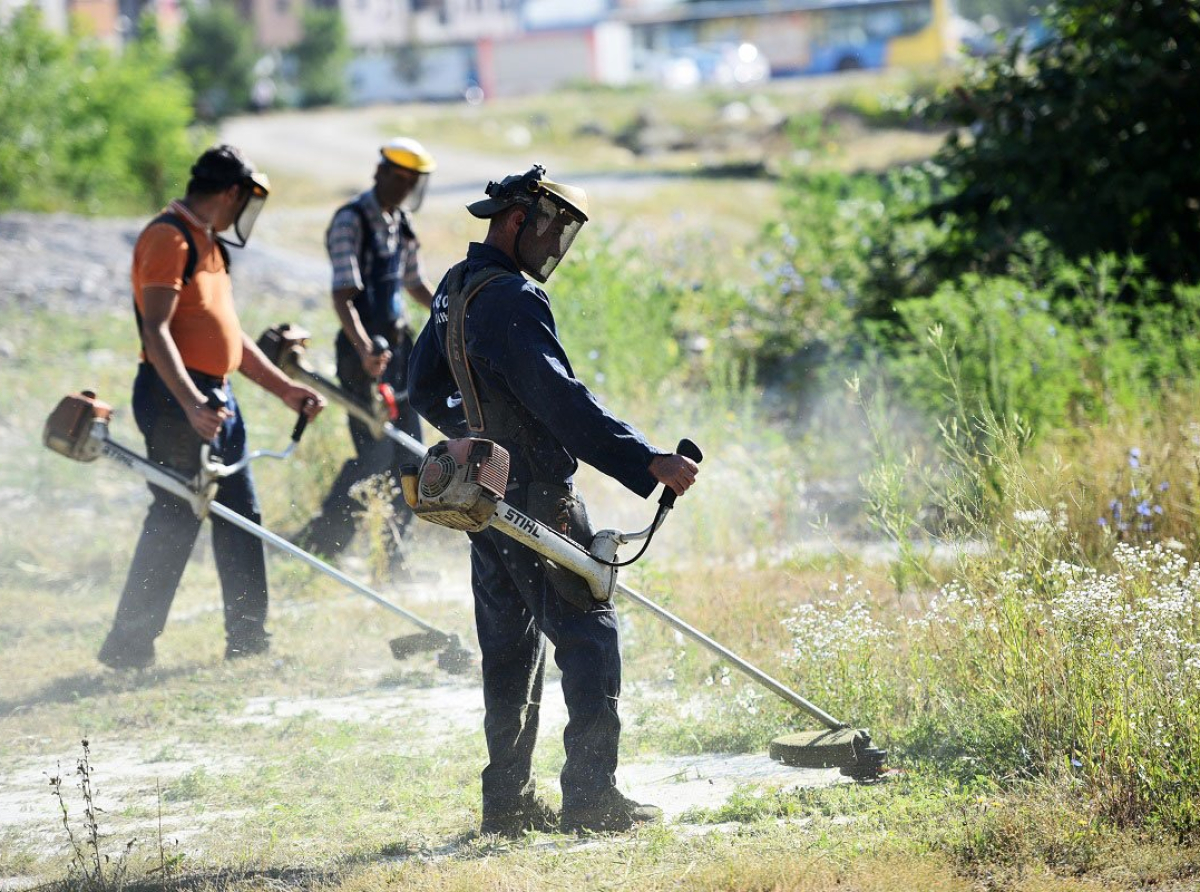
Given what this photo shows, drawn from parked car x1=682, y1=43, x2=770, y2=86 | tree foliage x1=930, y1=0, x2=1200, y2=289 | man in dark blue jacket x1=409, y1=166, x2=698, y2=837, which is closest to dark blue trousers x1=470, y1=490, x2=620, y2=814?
man in dark blue jacket x1=409, y1=166, x2=698, y2=837

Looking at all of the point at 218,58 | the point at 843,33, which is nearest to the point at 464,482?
the point at 218,58

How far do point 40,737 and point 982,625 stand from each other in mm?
3308

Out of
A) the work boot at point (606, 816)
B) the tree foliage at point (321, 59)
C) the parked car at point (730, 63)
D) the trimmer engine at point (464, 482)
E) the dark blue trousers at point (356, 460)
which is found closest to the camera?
the trimmer engine at point (464, 482)

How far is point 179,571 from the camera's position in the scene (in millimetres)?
5754

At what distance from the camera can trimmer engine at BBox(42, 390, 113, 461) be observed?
5391mm

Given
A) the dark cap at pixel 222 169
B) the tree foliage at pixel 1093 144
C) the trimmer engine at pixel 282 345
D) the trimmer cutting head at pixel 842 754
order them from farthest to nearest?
the tree foliage at pixel 1093 144 → the trimmer engine at pixel 282 345 → the dark cap at pixel 222 169 → the trimmer cutting head at pixel 842 754

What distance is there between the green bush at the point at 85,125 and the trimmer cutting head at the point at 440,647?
14.1m

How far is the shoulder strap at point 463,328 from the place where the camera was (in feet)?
12.5

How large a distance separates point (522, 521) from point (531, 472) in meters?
0.24

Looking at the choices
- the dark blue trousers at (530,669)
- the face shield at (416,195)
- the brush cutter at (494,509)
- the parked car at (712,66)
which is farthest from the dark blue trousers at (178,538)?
the parked car at (712,66)

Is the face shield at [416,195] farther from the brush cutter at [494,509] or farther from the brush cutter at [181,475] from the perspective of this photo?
the brush cutter at [494,509]

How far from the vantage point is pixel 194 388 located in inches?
209

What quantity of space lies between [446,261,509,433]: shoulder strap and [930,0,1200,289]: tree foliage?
20.1ft

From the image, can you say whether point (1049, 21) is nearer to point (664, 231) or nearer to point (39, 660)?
point (39, 660)
